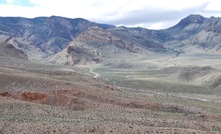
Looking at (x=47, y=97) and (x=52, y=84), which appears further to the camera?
(x=52, y=84)

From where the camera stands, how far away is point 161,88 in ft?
352

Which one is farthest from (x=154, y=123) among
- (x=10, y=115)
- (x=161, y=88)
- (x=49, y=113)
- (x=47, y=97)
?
(x=161, y=88)

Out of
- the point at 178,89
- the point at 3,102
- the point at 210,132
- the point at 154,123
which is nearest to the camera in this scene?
the point at 210,132

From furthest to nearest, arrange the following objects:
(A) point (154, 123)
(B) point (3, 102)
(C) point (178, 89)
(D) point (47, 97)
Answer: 1. (C) point (178, 89)
2. (D) point (47, 97)
3. (B) point (3, 102)
4. (A) point (154, 123)

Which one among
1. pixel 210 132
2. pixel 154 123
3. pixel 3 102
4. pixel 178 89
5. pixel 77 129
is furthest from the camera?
pixel 178 89

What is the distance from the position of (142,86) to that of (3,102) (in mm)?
66261

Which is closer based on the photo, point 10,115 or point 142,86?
point 10,115

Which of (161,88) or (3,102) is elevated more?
(3,102)

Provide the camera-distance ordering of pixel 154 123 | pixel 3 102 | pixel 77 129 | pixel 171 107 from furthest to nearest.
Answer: pixel 171 107 → pixel 3 102 → pixel 154 123 → pixel 77 129

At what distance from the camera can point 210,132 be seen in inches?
1583

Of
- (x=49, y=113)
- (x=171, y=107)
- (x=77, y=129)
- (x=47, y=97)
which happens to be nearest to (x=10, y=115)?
(x=49, y=113)

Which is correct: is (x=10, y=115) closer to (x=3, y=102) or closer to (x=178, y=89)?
(x=3, y=102)

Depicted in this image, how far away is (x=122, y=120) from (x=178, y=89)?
64.9m

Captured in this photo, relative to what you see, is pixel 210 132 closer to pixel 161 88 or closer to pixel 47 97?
pixel 47 97
